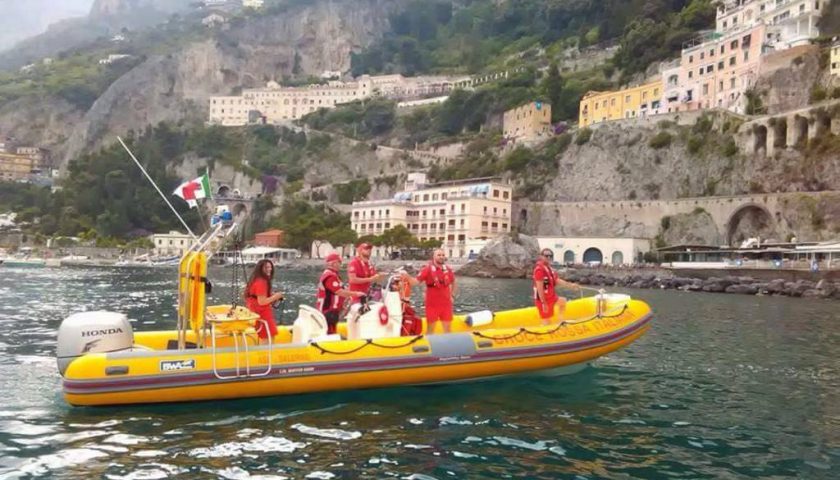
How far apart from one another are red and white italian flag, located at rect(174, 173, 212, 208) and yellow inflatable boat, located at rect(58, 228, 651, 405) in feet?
3.89

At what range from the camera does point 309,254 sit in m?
87.8

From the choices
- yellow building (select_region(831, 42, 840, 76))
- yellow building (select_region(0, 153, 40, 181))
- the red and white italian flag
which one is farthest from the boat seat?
yellow building (select_region(0, 153, 40, 181))

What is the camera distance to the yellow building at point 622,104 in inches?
2960

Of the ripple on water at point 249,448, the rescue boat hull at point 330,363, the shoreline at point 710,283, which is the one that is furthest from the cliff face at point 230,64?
the ripple on water at point 249,448

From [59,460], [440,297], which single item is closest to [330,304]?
[440,297]

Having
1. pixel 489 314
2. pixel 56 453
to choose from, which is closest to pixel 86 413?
pixel 56 453

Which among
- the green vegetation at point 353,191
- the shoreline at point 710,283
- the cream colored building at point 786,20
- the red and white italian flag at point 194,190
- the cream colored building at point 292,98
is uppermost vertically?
the cream colored building at point 292,98

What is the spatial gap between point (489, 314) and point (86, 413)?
7080mm

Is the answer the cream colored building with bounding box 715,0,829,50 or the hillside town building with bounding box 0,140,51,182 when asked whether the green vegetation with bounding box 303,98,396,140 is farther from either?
the hillside town building with bounding box 0,140,51,182

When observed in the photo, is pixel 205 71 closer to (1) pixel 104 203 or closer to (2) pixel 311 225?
(1) pixel 104 203

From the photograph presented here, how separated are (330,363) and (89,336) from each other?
3615mm

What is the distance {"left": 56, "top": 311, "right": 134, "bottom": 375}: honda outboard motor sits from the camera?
9.35m

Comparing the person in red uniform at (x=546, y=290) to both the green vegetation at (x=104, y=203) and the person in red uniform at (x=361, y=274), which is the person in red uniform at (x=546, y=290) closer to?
the person in red uniform at (x=361, y=274)

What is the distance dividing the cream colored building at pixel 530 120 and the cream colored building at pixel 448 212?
15.8 meters
